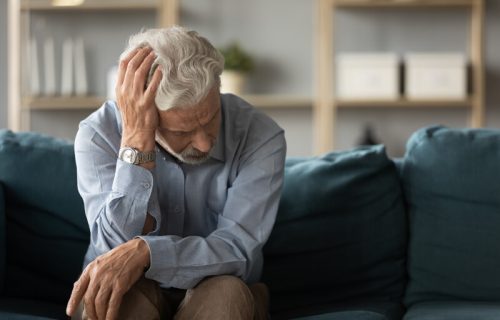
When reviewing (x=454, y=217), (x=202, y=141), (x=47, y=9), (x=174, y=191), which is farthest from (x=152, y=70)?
(x=47, y=9)

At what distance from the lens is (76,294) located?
1.83m

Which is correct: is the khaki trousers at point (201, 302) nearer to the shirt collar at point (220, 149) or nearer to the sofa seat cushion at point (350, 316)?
the sofa seat cushion at point (350, 316)

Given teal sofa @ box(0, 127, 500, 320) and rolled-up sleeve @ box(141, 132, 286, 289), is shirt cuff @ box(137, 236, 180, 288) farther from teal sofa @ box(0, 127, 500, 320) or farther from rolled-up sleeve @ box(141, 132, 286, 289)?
teal sofa @ box(0, 127, 500, 320)

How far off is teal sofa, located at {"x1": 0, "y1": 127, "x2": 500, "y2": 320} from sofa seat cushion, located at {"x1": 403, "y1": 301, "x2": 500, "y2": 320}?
2.9 inches

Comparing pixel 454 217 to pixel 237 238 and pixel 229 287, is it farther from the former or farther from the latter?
pixel 229 287

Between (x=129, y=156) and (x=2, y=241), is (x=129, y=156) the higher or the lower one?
the higher one

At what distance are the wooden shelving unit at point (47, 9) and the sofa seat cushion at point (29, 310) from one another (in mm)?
2669

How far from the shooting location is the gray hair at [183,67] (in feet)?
6.28

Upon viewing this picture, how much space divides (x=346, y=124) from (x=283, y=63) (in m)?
0.50

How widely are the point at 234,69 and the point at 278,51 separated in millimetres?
342

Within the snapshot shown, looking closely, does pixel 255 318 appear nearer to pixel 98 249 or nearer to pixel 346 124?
pixel 98 249

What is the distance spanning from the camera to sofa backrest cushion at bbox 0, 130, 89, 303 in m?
2.29

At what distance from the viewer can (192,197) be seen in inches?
83.1

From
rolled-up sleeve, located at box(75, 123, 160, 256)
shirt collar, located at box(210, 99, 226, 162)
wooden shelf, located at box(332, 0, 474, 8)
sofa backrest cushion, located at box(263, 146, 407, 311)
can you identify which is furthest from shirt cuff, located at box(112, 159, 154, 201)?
wooden shelf, located at box(332, 0, 474, 8)
